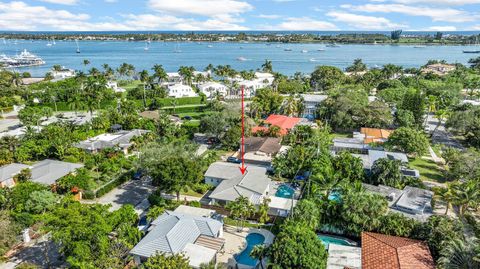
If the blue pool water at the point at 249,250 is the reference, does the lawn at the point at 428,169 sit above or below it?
above

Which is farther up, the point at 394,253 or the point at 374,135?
the point at 374,135

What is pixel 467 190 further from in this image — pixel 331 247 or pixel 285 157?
pixel 285 157

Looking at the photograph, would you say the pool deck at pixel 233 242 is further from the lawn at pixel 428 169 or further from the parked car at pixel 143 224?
the lawn at pixel 428 169

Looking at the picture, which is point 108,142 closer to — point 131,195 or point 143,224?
point 131,195

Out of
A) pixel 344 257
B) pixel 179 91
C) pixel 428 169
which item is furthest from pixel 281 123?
pixel 344 257

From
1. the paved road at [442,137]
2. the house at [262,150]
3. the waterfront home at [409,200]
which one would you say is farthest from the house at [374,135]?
the waterfront home at [409,200]

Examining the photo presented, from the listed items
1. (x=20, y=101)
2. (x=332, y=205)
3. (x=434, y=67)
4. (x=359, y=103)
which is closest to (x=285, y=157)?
(x=332, y=205)

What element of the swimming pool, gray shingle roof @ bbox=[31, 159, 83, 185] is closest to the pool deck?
the swimming pool
